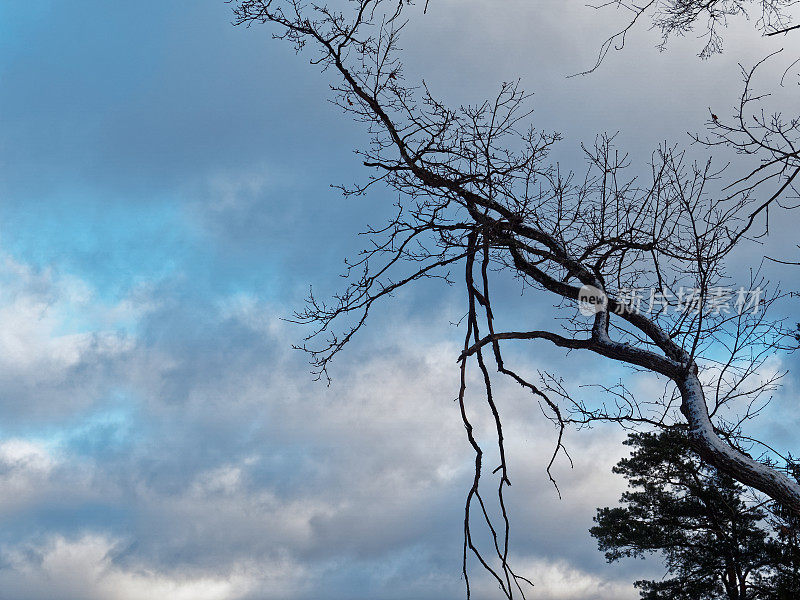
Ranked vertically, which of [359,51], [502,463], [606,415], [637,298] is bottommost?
[502,463]

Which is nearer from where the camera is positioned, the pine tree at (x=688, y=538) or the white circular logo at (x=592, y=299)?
the white circular logo at (x=592, y=299)

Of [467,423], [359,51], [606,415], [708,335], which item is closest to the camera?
[467,423]

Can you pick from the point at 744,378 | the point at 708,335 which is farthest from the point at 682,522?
the point at 708,335

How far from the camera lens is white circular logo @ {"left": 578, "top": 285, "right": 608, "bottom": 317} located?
5242 millimetres

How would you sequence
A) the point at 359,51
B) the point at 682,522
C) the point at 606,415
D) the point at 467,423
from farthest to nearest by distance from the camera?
the point at 682,522
the point at 606,415
the point at 359,51
the point at 467,423

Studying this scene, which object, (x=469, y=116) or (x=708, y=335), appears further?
(x=708, y=335)

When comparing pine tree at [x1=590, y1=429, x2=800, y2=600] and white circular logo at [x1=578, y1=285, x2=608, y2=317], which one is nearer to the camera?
white circular logo at [x1=578, y1=285, x2=608, y2=317]

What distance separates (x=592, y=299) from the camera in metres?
5.28

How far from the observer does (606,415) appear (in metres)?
5.93

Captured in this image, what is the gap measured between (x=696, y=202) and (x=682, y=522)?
399 inches

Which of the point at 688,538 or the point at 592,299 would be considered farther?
the point at 688,538

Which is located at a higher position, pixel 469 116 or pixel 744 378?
pixel 469 116

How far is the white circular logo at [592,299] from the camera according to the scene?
17.2ft

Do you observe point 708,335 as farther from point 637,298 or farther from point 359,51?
point 359,51
